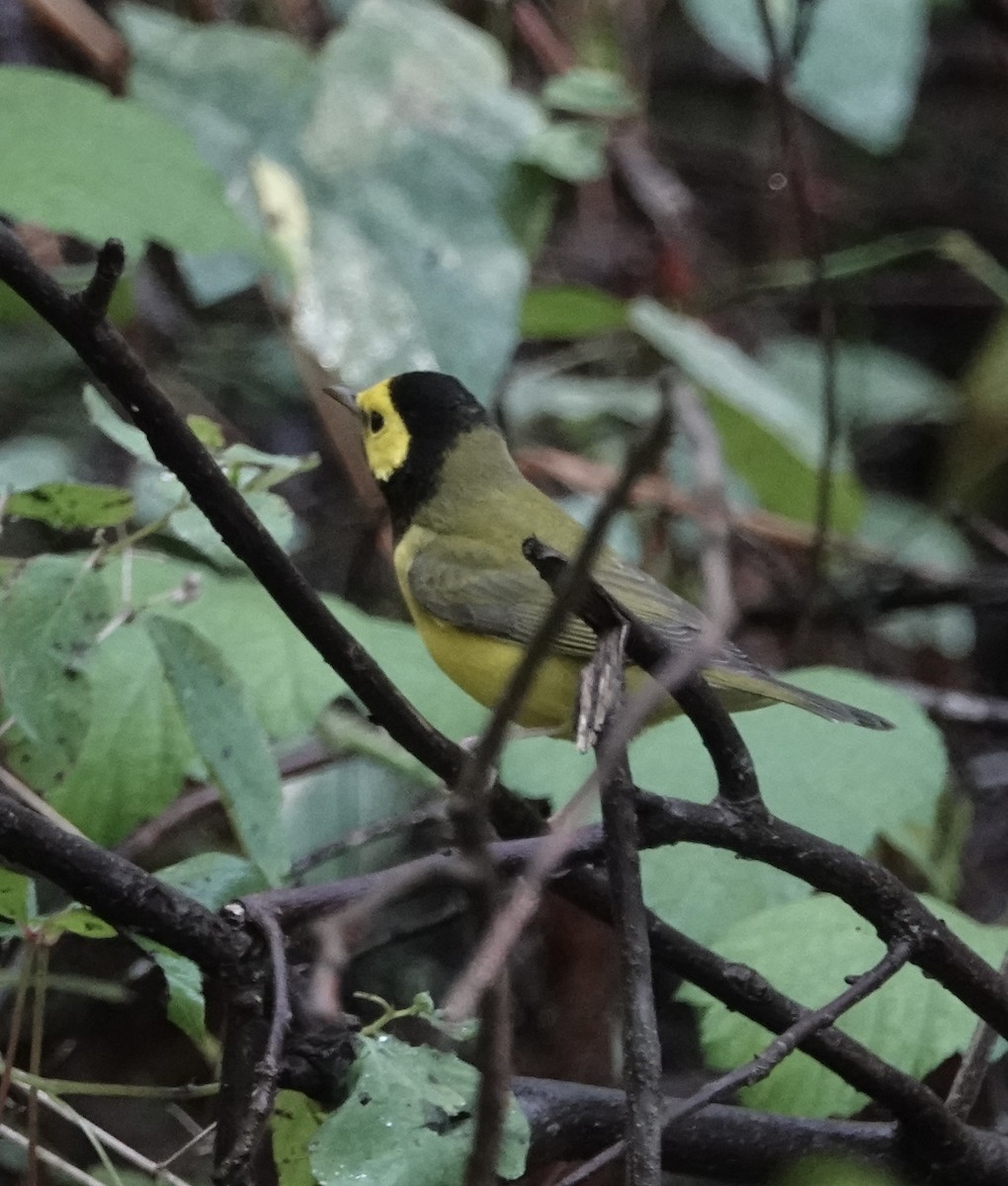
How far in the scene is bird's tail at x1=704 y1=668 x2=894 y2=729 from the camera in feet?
5.69

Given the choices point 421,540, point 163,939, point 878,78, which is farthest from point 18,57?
point 163,939

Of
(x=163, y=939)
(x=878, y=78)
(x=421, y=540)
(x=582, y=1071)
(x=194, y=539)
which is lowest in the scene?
(x=582, y=1071)

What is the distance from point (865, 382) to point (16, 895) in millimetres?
3609

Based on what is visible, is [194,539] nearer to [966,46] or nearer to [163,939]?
[163,939]

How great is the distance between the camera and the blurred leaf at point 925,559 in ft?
12.0

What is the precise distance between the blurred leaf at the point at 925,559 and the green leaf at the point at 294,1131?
2.64 metres

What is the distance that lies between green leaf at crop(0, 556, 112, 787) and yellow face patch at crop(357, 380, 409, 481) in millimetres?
1342

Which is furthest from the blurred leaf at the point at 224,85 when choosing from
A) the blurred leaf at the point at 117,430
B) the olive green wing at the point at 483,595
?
the blurred leaf at the point at 117,430

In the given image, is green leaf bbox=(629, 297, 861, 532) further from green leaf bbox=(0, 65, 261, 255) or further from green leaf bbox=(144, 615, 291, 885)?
green leaf bbox=(144, 615, 291, 885)

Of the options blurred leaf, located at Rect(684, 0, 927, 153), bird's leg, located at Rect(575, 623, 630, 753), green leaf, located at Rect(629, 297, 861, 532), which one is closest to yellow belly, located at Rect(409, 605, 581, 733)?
green leaf, located at Rect(629, 297, 861, 532)

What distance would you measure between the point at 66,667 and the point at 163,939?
12.1 inches

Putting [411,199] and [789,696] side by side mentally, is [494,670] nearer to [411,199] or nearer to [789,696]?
[789,696]

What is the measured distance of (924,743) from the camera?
74.5 inches

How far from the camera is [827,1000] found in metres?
1.42
